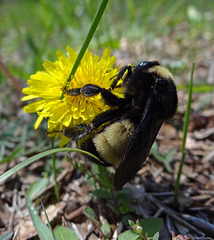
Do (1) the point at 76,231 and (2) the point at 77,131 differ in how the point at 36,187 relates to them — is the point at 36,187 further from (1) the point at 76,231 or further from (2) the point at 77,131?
(2) the point at 77,131

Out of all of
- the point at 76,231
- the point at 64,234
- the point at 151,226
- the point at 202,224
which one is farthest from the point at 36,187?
the point at 202,224

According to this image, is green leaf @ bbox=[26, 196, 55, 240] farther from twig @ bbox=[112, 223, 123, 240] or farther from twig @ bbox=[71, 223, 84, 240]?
twig @ bbox=[112, 223, 123, 240]

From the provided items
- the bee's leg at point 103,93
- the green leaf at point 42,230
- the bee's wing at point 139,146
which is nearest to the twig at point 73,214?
the green leaf at point 42,230

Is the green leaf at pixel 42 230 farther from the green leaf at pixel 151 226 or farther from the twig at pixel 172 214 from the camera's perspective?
the twig at pixel 172 214

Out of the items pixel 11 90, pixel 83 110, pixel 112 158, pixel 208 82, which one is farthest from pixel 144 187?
pixel 11 90

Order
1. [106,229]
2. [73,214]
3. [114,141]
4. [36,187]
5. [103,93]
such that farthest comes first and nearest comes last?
[36,187] < [73,214] < [106,229] < [103,93] < [114,141]

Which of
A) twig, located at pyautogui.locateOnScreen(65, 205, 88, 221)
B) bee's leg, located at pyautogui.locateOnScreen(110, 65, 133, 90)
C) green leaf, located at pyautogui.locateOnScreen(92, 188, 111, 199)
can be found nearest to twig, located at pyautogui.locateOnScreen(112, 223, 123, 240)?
green leaf, located at pyautogui.locateOnScreen(92, 188, 111, 199)

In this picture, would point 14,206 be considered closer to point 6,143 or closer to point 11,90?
point 6,143
